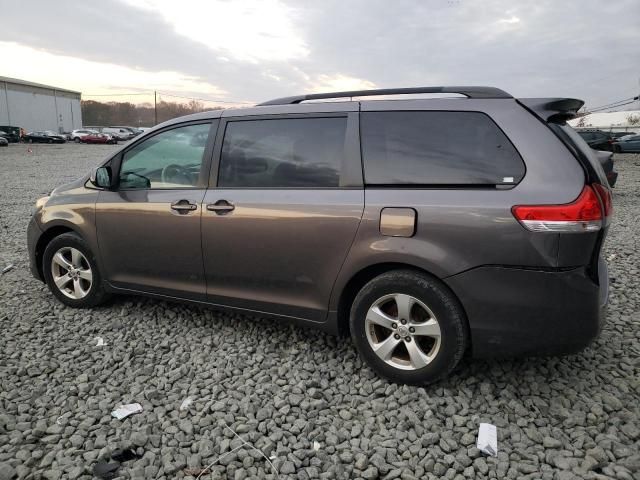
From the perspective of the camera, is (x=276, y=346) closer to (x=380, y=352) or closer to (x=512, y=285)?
(x=380, y=352)

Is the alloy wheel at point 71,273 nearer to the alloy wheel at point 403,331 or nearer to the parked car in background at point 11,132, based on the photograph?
the alloy wheel at point 403,331

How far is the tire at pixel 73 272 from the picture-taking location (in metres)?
4.11

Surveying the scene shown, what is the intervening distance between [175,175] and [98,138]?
146ft

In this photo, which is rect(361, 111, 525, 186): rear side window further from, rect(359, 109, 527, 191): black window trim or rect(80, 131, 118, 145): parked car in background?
rect(80, 131, 118, 145): parked car in background

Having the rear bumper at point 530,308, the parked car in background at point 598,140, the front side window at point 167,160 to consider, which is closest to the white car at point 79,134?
the parked car in background at point 598,140

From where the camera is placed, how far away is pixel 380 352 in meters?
2.97

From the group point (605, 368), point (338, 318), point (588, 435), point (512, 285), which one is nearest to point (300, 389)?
point (338, 318)

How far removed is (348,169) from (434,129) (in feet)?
1.87

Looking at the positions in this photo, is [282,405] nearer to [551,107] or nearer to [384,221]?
[384,221]

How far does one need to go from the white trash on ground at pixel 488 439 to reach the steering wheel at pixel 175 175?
2.55m

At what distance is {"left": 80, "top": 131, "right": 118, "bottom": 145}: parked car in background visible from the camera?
42.9 metres

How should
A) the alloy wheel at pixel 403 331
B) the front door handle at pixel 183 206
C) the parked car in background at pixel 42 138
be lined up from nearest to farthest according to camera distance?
the alloy wheel at pixel 403 331 < the front door handle at pixel 183 206 < the parked car in background at pixel 42 138

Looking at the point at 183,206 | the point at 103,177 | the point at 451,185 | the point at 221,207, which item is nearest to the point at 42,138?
the point at 103,177

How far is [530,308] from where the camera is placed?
2.58 metres
